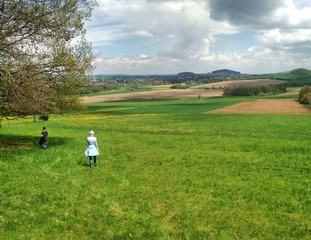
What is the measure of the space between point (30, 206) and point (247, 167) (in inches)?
556

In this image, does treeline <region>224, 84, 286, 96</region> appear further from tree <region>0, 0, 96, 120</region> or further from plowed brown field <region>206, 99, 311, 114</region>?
tree <region>0, 0, 96, 120</region>

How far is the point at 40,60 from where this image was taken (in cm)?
2925

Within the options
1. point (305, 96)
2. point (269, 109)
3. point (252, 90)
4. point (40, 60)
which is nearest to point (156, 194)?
point (40, 60)

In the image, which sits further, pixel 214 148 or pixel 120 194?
pixel 214 148

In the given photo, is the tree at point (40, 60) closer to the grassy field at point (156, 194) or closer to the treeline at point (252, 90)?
the grassy field at point (156, 194)

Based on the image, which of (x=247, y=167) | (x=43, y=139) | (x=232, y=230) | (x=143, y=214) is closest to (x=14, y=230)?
(x=143, y=214)

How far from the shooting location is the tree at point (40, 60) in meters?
25.9

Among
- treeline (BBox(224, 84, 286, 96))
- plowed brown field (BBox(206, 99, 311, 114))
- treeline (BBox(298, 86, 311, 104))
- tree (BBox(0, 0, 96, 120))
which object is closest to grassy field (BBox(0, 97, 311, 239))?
tree (BBox(0, 0, 96, 120))

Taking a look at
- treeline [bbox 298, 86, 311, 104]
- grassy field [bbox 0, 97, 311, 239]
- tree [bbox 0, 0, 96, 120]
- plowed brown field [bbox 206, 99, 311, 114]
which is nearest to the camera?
grassy field [bbox 0, 97, 311, 239]

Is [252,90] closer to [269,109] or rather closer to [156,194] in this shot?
[269,109]

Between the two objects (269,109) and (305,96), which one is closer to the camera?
(269,109)

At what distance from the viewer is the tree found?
85.1ft

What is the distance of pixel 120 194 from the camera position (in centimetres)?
1708

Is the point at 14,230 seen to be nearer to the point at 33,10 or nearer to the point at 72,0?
the point at 33,10
